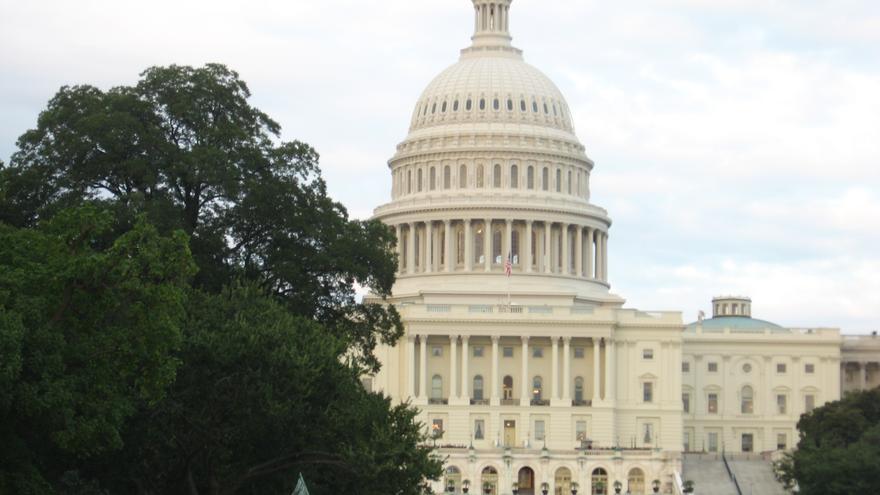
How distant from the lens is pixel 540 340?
182m

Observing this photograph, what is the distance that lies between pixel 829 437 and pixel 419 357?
46244mm

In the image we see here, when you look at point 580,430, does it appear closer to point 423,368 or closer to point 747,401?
point 423,368

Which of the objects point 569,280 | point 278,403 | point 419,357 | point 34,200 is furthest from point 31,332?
point 569,280

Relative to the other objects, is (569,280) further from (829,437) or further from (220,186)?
(220,186)

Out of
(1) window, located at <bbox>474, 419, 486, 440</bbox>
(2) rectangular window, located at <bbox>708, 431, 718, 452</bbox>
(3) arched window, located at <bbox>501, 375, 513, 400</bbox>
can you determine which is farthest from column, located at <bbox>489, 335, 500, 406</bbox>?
(2) rectangular window, located at <bbox>708, 431, 718, 452</bbox>

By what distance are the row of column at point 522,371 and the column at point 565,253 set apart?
1480cm

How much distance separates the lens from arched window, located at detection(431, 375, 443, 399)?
18238 centimetres

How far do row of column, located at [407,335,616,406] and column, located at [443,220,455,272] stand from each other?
44.6 feet

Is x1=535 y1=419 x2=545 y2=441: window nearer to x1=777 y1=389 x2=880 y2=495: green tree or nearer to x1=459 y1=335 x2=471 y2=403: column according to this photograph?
x1=459 y1=335 x2=471 y2=403: column

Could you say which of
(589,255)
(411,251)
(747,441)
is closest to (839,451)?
(747,441)

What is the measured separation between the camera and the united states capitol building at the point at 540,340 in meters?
180

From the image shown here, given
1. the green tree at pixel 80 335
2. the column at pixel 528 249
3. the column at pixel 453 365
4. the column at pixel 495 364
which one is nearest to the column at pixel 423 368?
the column at pixel 453 365

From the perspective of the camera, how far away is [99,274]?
62750mm

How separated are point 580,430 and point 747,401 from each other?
68.2 ft
